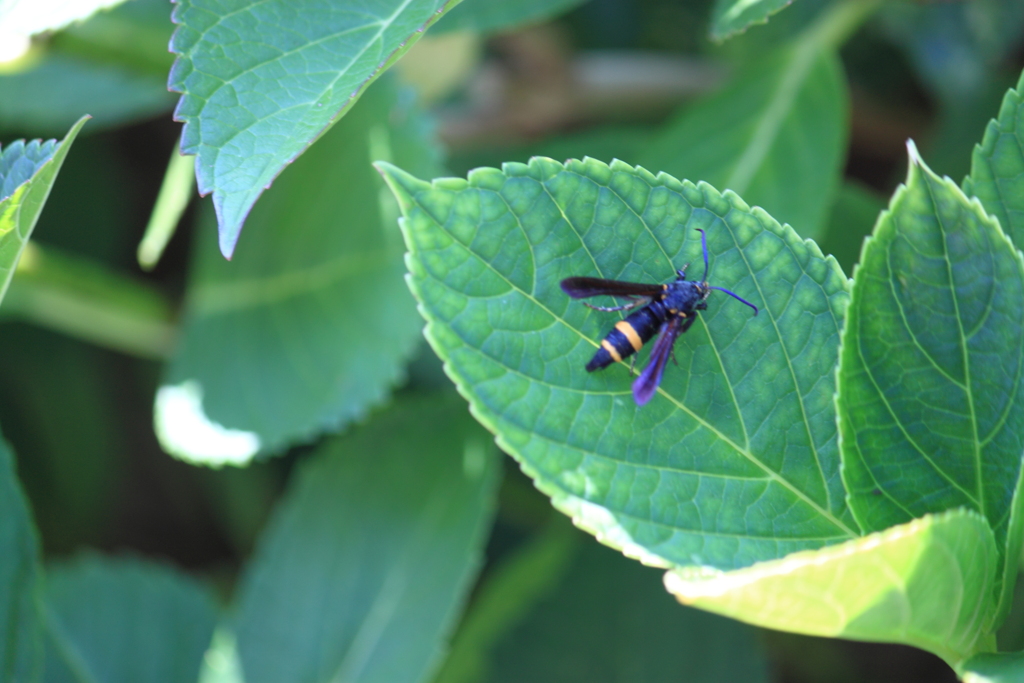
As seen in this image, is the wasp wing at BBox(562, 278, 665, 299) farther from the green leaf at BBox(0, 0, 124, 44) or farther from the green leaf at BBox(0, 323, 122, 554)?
the green leaf at BBox(0, 323, 122, 554)

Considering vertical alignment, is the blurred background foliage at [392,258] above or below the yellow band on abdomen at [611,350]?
below

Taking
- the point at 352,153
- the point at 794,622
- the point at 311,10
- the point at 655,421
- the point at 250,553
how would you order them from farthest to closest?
the point at 250,553 < the point at 352,153 < the point at 311,10 < the point at 655,421 < the point at 794,622

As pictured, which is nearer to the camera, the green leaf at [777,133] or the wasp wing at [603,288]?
the wasp wing at [603,288]

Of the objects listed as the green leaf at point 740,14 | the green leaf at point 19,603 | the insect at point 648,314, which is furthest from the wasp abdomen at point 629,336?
the green leaf at point 19,603

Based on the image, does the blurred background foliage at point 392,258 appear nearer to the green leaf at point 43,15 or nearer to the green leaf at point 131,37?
the green leaf at point 131,37

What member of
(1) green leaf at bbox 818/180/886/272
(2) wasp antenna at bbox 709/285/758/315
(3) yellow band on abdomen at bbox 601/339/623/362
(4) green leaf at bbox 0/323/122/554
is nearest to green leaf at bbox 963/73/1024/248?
(2) wasp antenna at bbox 709/285/758/315

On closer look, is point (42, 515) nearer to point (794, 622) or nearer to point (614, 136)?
point (614, 136)

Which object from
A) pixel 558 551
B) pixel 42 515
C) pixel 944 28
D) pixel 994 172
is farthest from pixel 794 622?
pixel 42 515

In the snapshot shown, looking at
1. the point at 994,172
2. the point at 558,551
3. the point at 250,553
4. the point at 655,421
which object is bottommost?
the point at 250,553
